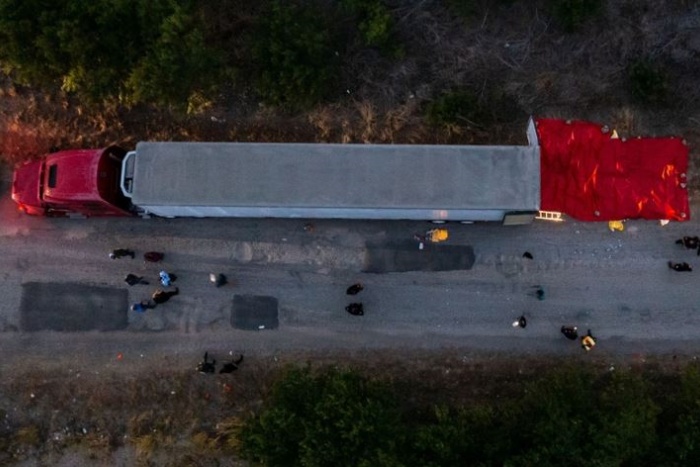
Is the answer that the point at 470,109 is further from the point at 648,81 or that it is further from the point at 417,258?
the point at 648,81

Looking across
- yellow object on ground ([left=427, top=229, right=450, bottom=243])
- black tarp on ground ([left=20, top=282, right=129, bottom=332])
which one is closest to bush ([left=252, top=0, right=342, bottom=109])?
yellow object on ground ([left=427, top=229, right=450, bottom=243])

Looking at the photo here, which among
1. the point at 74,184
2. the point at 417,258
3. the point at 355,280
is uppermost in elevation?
the point at 74,184

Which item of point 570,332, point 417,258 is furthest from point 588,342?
point 417,258

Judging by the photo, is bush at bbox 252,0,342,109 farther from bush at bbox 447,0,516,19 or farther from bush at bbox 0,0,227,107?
bush at bbox 447,0,516,19

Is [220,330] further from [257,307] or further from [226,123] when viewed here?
[226,123]

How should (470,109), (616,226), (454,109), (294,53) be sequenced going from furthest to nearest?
(616,226), (470,109), (454,109), (294,53)

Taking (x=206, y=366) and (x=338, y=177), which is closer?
(x=338, y=177)

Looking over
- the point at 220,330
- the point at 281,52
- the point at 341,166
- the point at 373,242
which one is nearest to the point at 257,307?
the point at 220,330
